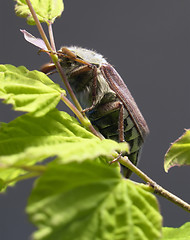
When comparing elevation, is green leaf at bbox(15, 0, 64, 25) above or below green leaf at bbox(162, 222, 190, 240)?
above

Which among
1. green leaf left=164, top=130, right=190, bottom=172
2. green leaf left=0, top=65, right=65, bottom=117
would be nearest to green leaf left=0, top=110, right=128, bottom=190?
green leaf left=0, top=65, right=65, bottom=117

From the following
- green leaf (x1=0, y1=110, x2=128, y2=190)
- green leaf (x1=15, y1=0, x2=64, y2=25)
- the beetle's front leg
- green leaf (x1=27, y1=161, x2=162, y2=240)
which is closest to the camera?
green leaf (x1=27, y1=161, x2=162, y2=240)

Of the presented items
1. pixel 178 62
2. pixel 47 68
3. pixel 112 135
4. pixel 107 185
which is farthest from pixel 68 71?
pixel 178 62

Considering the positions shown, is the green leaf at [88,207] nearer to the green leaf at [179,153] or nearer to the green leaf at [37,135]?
the green leaf at [37,135]

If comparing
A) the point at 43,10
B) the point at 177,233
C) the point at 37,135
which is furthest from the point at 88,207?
the point at 43,10

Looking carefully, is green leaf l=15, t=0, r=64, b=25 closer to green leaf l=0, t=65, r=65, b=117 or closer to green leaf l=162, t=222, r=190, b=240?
green leaf l=0, t=65, r=65, b=117

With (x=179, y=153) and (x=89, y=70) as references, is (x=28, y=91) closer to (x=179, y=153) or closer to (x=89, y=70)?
(x=179, y=153)

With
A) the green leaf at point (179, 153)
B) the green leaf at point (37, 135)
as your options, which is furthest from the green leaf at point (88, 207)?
the green leaf at point (179, 153)
